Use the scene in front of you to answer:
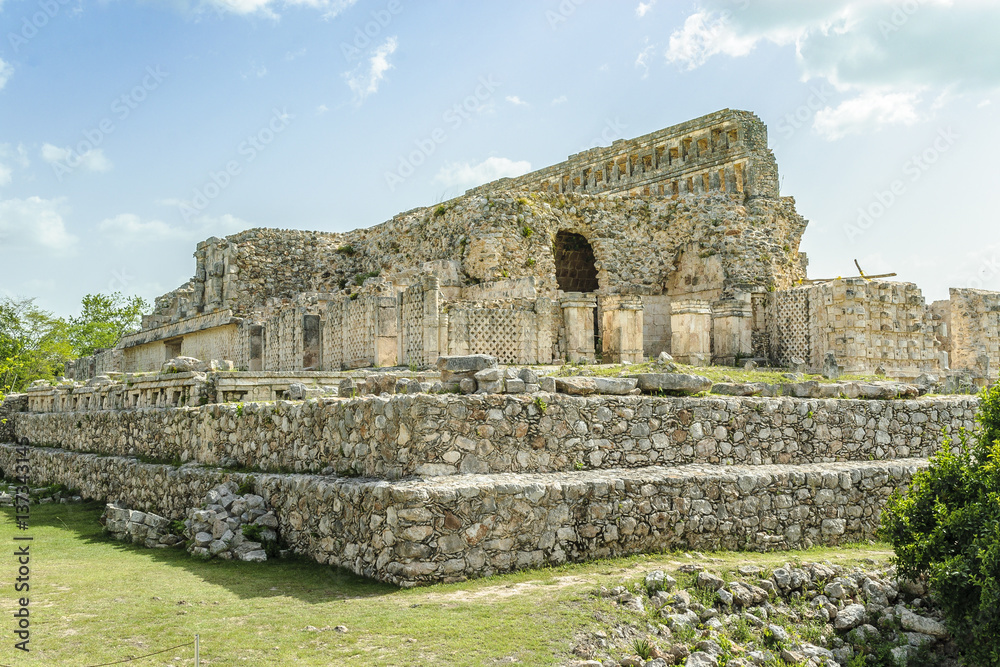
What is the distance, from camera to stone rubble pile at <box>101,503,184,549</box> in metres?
9.03

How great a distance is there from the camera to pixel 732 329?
68.2ft

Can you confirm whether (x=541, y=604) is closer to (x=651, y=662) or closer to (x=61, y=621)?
(x=651, y=662)

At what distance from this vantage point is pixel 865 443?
9.13 meters

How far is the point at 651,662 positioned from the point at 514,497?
74.2 inches

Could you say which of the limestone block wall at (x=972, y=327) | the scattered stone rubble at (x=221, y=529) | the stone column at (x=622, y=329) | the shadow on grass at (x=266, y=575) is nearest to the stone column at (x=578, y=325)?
the stone column at (x=622, y=329)

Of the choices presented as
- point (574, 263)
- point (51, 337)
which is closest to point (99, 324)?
point (51, 337)

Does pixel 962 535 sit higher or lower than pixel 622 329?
lower

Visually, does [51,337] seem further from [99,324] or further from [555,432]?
[555,432]

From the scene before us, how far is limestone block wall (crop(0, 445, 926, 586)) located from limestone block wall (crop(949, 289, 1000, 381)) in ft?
55.1

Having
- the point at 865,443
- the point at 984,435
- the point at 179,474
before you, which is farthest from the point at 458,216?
the point at 984,435

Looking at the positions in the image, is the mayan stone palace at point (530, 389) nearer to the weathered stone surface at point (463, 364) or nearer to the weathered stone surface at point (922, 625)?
the weathered stone surface at point (463, 364)

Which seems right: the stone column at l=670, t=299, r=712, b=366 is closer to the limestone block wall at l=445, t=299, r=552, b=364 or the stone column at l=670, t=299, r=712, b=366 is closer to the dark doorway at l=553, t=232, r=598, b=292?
the limestone block wall at l=445, t=299, r=552, b=364

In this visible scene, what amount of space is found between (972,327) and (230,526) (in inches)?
887

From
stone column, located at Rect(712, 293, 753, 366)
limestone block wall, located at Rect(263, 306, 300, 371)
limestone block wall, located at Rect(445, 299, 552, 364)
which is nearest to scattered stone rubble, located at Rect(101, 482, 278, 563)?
limestone block wall, located at Rect(445, 299, 552, 364)
